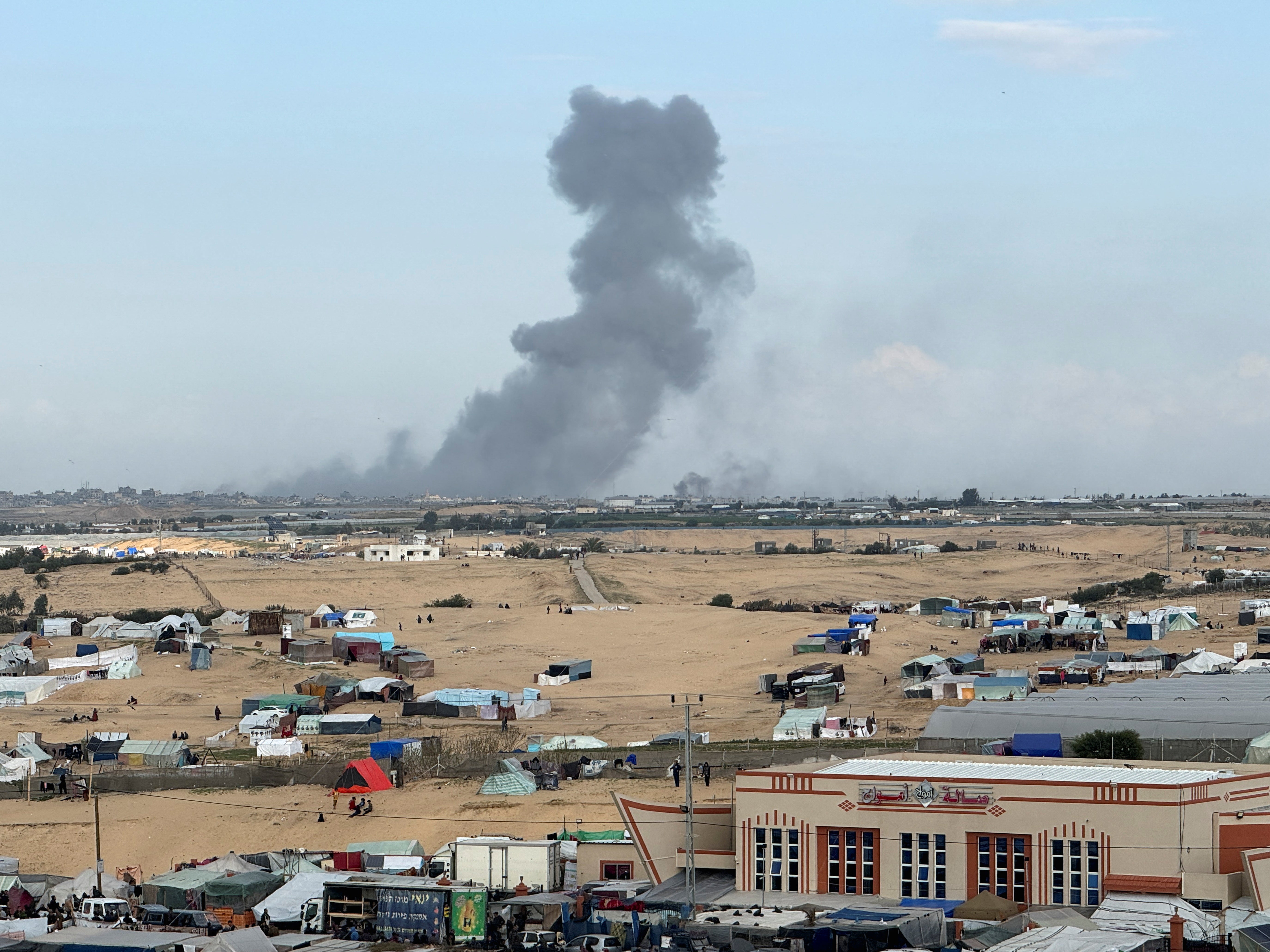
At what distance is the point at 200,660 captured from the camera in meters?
46.7

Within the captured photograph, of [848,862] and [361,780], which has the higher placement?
[848,862]

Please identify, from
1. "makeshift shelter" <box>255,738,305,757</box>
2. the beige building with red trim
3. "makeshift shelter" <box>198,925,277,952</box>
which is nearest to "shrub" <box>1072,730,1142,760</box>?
the beige building with red trim

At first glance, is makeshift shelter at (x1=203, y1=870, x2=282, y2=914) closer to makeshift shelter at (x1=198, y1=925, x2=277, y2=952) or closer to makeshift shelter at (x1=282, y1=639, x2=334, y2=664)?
makeshift shelter at (x1=198, y1=925, x2=277, y2=952)

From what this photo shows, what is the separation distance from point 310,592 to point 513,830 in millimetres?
46938

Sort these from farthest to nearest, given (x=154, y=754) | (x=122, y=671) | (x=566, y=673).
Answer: (x=122, y=671)
(x=566, y=673)
(x=154, y=754)

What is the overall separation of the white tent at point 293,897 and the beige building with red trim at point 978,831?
4.38 m

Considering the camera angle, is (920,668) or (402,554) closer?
(920,668)

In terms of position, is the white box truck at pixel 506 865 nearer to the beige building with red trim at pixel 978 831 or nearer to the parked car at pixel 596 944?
the beige building with red trim at pixel 978 831

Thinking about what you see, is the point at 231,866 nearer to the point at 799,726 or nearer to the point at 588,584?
the point at 799,726

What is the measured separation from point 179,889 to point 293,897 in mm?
1848

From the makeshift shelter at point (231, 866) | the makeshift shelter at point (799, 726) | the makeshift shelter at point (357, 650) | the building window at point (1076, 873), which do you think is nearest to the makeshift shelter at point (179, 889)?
the makeshift shelter at point (231, 866)

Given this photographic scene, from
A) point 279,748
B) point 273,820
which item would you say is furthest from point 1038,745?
point 279,748

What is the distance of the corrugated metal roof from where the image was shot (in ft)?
65.1

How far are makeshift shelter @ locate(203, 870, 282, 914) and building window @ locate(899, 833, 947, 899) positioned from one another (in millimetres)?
9010
